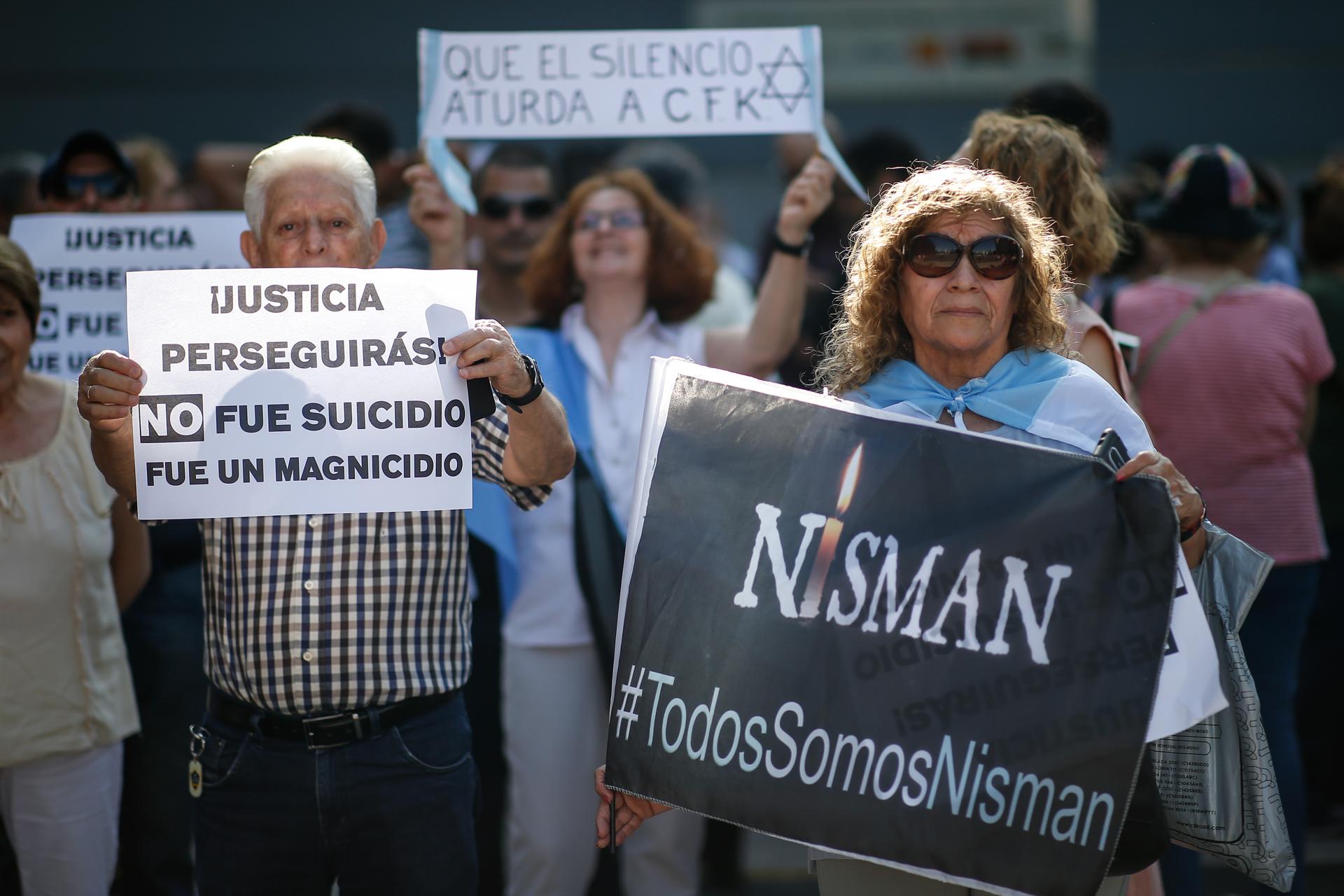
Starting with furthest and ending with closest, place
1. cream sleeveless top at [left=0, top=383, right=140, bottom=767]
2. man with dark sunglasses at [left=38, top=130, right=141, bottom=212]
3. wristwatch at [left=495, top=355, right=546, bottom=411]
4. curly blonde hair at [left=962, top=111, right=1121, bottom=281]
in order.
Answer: man with dark sunglasses at [left=38, top=130, right=141, bottom=212] → curly blonde hair at [left=962, top=111, right=1121, bottom=281] → cream sleeveless top at [left=0, top=383, right=140, bottom=767] → wristwatch at [left=495, top=355, right=546, bottom=411]

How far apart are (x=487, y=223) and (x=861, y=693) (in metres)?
2.95

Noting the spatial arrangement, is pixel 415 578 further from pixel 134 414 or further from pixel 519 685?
pixel 519 685

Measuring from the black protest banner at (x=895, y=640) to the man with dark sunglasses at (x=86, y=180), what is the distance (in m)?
2.51

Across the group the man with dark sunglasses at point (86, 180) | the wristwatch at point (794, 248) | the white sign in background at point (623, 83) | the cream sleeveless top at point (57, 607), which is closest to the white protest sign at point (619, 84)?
the white sign in background at point (623, 83)

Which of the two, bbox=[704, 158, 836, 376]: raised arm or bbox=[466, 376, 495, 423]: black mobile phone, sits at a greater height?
bbox=[704, 158, 836, 376]: raised arm

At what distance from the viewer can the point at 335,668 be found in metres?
2.73

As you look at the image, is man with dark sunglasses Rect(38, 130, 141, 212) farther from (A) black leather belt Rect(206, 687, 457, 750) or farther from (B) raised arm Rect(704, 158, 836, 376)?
(A) black leather belt Rect(206, 687, 457, 750)

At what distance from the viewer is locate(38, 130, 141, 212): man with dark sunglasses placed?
4305 millimetres

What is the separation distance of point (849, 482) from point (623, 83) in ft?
6.51

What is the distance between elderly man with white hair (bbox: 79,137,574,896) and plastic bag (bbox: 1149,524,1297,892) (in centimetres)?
130

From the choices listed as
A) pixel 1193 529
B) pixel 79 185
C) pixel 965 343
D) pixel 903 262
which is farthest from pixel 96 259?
pixel 1193 529

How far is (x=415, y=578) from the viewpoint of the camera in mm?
2828

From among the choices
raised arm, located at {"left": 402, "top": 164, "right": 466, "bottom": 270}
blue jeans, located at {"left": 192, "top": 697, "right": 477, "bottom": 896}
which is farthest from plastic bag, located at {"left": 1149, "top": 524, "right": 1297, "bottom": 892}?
raised arm, located at {"left": 402, "top": 164, "right": 466, "bottom": 270}

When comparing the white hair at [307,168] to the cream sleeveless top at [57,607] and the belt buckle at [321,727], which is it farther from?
the belt buckle at [321,727]
